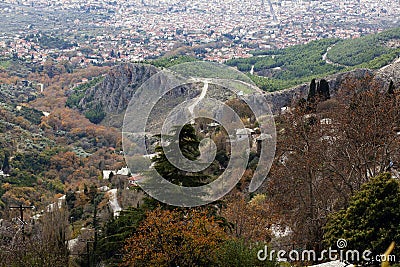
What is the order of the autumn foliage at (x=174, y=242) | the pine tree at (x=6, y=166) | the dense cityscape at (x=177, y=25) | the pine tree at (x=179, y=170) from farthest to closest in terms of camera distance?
the dense cityscape at (x=177, y=25), the pine tree at (x=6, y=166), the pine tree at (x=179, y=170), the autumn foliage at (x=174, y=242)

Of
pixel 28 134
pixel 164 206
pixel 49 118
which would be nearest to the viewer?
pixel 164 206

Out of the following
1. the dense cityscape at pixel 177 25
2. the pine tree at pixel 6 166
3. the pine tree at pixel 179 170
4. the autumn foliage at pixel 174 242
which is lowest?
the autumn foliage at pixel 174 242

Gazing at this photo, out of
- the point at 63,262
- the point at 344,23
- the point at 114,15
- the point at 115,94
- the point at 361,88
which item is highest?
the point at 114,15

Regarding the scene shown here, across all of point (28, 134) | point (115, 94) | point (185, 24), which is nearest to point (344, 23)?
point (185, 24)

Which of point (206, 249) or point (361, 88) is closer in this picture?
point (206, 249)

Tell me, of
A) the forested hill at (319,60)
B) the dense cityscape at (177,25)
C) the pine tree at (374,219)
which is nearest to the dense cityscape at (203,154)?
the pine tree at (374,219)

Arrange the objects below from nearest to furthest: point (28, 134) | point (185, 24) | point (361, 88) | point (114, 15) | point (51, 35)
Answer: point (361, 88), point (28, 134), point (51, 35), point (185, 24), point (114, 15)

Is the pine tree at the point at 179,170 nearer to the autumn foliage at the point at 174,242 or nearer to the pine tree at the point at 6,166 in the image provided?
the autumn foliage at the point at 174,242

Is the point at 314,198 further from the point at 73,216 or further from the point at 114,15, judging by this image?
the point at 114,15

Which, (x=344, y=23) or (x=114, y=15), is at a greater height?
(x=114, y=15)
